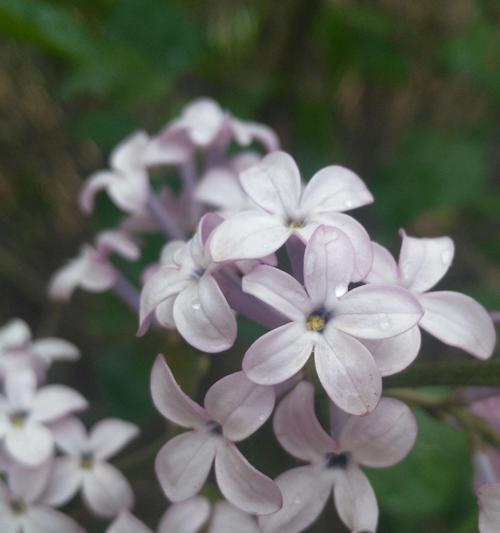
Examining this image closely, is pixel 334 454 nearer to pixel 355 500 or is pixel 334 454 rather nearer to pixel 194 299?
pixel 355 500

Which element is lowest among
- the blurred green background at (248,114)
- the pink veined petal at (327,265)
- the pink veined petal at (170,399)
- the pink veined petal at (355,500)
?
the blurred green background at (248,114)

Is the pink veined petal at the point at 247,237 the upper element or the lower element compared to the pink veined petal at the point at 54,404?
upper

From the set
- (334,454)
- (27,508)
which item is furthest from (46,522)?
(334,454)

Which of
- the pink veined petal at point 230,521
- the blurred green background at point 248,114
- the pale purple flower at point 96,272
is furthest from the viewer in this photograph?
the blurred green background at point 248,114

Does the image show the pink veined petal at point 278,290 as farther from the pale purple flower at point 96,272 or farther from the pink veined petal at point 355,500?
the pale purple flower at point 96,272

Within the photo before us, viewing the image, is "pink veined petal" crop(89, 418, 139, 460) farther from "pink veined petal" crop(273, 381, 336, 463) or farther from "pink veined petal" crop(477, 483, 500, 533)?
"pink veined petal" crop(477, 483, 500, 533)

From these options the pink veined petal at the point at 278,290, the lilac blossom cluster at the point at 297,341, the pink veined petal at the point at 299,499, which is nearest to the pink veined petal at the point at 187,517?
the lilac blossom cluster at the point at 297,341

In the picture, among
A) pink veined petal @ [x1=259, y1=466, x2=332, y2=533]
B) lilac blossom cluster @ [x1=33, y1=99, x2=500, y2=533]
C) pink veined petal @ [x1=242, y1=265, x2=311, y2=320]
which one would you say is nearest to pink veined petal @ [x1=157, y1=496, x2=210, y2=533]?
lilac blossom cluster @ [x1=33, y1=99, x2=500, y2=533]

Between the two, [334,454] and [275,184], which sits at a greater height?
[275,184]
